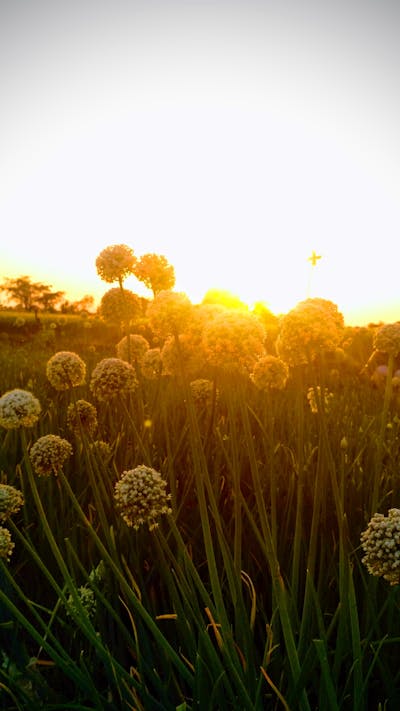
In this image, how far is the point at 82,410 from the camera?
3145 mm

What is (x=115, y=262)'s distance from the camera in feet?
9.43

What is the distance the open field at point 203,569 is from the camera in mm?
1497

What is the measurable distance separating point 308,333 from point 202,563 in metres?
1.18

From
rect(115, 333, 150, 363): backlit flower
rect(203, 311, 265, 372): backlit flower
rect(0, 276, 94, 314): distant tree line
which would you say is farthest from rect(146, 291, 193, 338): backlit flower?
rect(0, 276, 94, 314): distant tree line

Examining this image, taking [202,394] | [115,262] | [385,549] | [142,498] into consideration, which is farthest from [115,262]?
[385,549]

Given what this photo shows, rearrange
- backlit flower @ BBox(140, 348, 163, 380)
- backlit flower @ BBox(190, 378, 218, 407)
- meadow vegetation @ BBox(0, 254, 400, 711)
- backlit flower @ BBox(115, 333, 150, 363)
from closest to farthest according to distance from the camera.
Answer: meadow vegetation @ BBox(0, 254, 400, 711) < backlit flower @ BBox(115, 333, 150, 363) < backlit flower @ BBox(190, 378, 218, 407) < backlit flower @ BBox(140, 348, 163, 380)

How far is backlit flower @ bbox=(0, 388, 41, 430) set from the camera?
6.07ft

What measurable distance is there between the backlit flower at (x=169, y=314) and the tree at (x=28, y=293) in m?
72.5

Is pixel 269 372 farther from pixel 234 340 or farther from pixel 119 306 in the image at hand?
pixel 234 340

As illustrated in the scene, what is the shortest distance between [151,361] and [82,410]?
1088 mm

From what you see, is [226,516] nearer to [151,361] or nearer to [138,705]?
[138,705]

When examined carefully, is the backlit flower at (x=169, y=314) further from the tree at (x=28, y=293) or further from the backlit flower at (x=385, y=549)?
the tree at (x=28, y=293)

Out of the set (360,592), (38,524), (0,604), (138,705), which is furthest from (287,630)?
(38,524)

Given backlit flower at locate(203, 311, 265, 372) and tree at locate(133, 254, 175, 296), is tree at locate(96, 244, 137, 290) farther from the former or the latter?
backlit flower at locate(203, 311, 265, 372)
